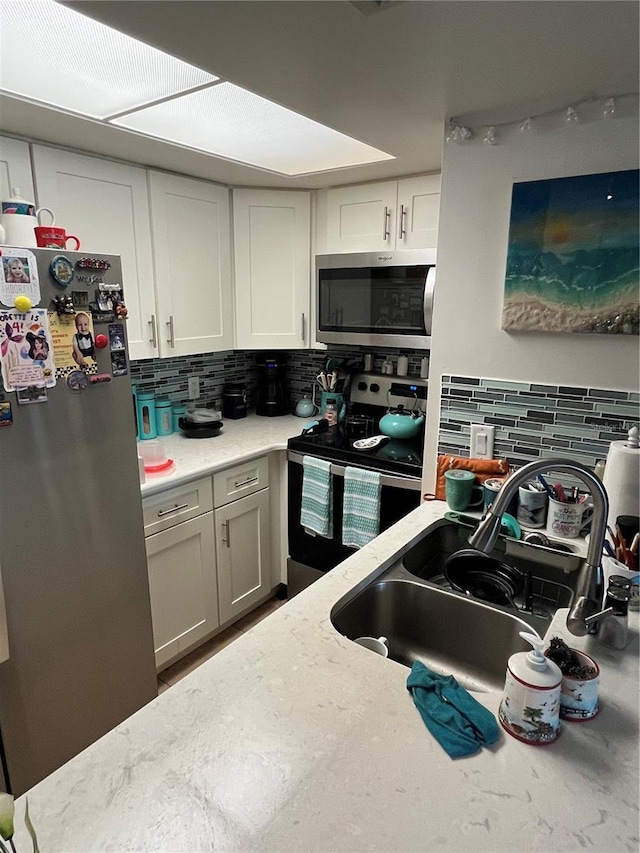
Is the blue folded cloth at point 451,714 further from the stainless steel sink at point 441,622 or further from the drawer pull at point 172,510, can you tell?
the drawer pull at point 172,510

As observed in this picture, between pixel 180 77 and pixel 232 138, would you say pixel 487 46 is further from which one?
pixel 232 138

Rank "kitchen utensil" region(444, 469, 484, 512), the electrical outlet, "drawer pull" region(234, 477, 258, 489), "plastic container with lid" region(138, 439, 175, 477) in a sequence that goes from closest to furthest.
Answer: "kitchen utensil" region(444, 469, 484, 512), "plastic container with lid" region(138, 439, 175, 477), "drawer pull" region(234, 477, 258, 489), the electrical outlet

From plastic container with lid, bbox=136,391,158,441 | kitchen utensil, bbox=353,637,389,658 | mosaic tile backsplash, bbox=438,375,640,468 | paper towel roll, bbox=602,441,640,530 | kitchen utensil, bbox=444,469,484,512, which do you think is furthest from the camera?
plastic container with lid, bbox=136,391,158,441

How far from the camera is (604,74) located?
1.27 m

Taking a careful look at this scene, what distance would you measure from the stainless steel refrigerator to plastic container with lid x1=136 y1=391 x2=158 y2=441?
2.83 ft

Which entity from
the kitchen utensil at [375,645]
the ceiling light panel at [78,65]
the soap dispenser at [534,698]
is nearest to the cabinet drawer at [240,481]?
the kitchen utensil at [375,645]

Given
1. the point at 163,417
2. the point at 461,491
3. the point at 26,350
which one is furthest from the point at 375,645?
the point at 163,417

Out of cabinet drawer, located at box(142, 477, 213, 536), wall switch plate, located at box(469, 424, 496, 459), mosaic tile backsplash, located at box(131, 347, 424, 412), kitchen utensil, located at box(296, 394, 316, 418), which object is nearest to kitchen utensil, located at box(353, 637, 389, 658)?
wall switch plate, located at box(469, 424, 496, 459)

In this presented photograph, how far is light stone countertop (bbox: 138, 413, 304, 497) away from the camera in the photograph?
202 cm

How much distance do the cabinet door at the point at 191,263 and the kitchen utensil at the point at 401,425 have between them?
94 cm

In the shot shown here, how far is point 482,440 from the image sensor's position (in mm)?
1776

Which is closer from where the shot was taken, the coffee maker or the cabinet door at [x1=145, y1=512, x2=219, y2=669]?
the cabinet door at [x1=145, y1=512, x2=219, y2=669]

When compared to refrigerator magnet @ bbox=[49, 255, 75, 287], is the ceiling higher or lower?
higher

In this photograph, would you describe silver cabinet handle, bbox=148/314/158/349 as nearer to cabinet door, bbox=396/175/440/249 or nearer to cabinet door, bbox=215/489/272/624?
cabinet door, bbox=215/489/272/624
